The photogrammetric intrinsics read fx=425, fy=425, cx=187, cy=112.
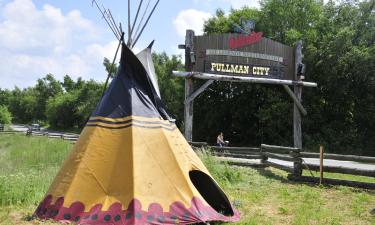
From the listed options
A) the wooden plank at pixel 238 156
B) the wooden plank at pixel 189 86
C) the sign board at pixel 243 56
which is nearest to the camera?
the wooden plank at pixel 238 156

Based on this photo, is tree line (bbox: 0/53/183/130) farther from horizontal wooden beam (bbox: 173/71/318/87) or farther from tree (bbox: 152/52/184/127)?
horizontal wooden beam (bbox: 173/71/318/87)

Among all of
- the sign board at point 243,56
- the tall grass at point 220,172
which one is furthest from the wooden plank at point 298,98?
the tall grass at point 220,172

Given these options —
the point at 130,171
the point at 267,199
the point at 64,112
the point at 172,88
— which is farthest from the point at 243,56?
the point at 64,112

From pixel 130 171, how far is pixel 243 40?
38.6ft

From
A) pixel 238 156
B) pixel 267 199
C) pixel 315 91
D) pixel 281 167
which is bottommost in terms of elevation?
pixel 267 199

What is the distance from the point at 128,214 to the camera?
616 centimetres

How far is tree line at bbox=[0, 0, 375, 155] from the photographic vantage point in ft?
82.4

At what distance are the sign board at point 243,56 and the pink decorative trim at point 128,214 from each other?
34.4 feet

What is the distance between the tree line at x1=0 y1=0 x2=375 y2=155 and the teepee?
62.2 ft

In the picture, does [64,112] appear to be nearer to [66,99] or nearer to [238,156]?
[66,99]

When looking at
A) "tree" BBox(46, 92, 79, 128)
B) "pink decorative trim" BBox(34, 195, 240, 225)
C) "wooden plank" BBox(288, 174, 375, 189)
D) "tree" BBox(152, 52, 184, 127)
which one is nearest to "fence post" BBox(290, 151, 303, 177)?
"wooden plank" BBox(288, 174, 375, 189)

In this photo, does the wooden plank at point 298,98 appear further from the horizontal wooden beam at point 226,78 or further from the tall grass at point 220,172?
the tall grass at point 220,172

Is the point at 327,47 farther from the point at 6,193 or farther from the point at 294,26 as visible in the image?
the point at 6,193

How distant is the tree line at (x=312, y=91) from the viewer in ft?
82.4
